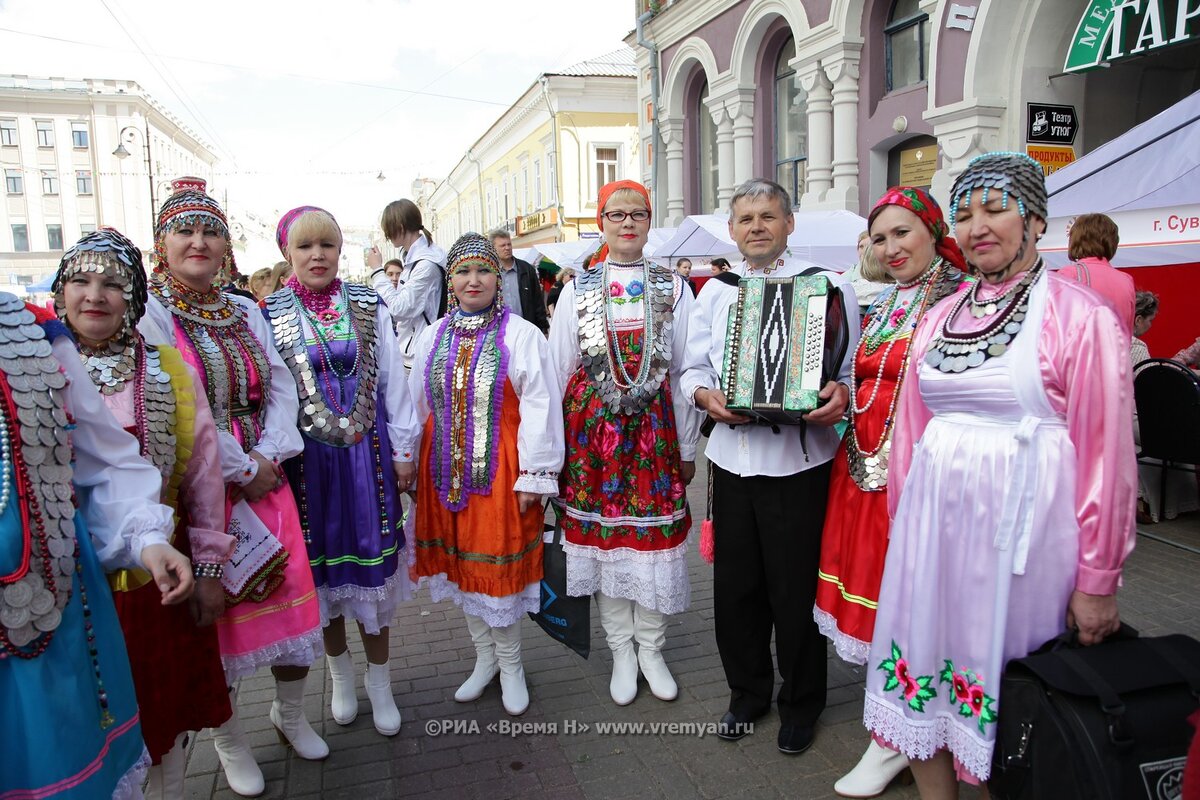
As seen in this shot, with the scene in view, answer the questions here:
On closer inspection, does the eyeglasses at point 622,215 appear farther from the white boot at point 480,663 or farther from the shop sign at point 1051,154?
the shop sign at point 1051,154

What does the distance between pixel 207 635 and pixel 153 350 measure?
0.89 meters

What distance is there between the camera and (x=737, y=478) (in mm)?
3152

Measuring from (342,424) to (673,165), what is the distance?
1499 cm

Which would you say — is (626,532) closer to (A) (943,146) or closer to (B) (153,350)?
(B) (153,350)

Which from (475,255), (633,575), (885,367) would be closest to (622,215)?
(475,255)

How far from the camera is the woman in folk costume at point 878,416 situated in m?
2.81

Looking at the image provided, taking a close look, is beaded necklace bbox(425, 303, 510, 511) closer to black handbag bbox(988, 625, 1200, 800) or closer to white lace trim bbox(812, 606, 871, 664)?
white lace trim bbox(812, 606, 871, 664)

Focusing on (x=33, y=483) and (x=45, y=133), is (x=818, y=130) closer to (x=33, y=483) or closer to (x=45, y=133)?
(x=33, y=483)

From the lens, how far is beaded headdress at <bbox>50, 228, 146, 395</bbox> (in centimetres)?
215

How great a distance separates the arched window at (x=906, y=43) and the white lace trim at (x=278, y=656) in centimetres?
1032

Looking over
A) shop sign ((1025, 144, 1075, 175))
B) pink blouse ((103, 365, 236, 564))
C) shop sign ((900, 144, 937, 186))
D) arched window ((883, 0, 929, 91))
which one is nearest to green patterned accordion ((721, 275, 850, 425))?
pink blouse ((103, 365, 236, 564))

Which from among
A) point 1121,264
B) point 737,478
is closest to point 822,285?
Result: point 737,478

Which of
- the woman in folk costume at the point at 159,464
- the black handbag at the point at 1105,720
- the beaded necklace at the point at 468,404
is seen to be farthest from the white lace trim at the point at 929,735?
the woman in folk costume at the point at 159,464

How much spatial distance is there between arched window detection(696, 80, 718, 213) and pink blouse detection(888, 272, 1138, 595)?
15.1 meters
